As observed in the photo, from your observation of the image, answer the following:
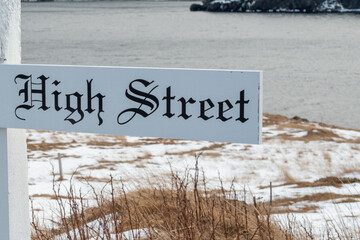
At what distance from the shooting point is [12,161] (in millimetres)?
2566

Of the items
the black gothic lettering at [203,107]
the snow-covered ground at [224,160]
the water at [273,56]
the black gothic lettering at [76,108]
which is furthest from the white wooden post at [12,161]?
the water at [273,56]

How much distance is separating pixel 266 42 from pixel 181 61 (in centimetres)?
2326

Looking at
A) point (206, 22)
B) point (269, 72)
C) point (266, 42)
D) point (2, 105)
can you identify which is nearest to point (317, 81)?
point (269, 72)

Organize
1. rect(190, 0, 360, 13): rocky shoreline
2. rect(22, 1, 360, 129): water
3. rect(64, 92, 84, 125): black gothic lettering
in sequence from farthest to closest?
rect(190, 0, 360, 13): rocky shoreline → rect(22, 1, 360, 129): water → rect(64, 92, 84, 125): black gothic lettering

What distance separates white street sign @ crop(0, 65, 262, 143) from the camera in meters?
2.13

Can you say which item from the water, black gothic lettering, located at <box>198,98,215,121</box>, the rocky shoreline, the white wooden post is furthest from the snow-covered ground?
the rocky shoreline

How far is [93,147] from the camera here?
14.9 metres

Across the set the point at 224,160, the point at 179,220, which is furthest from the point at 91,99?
the point at 224,160

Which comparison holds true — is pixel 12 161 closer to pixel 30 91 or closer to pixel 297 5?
pixel 30 91

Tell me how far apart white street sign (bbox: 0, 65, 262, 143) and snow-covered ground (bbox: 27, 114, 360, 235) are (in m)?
4.06

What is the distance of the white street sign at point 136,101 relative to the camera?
213cm

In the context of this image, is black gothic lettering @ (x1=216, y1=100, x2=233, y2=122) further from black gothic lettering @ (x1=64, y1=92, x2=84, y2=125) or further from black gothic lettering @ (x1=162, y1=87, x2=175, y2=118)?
black gothic lettering @ (x1=64, y1=92, x2=84, y2=125)

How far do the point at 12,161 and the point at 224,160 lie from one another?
1030 cm

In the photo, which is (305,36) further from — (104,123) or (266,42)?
(104,123)
